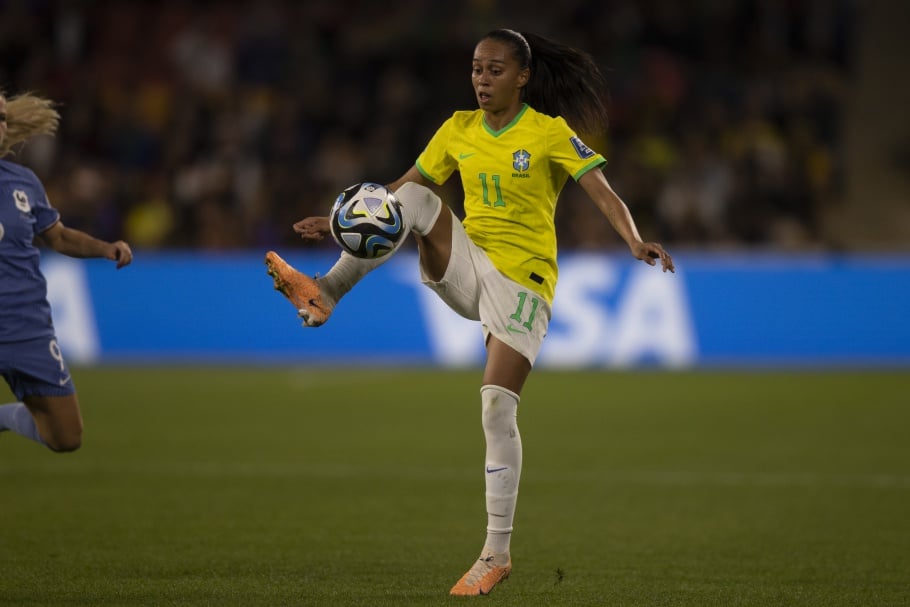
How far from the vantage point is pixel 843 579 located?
20.2ft

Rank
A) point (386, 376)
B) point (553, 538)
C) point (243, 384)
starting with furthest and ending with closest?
point (386, 376), point (243, 384), point (553, 538)

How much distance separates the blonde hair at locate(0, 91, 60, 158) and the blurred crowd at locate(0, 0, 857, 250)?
1161 centimetres

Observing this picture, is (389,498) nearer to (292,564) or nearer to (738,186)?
(292,564)

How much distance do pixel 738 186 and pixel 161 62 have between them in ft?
29.0

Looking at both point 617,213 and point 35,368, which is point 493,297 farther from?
point 35,368

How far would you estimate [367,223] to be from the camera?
5.61m

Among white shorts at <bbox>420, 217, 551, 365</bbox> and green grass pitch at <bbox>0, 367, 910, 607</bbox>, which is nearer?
white shorts at <bbox>420, 217, 551, 365</bbox>

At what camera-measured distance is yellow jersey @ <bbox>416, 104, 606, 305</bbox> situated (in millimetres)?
5816

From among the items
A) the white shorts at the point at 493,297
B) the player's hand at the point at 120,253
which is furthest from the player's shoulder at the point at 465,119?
the player's hand at the point at 120,253

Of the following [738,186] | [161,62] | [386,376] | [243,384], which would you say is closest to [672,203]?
[738,186]

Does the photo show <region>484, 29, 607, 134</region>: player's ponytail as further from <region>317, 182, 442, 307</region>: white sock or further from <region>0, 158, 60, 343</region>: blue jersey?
<region>0, 158, 60, 343</region>: blue jersey

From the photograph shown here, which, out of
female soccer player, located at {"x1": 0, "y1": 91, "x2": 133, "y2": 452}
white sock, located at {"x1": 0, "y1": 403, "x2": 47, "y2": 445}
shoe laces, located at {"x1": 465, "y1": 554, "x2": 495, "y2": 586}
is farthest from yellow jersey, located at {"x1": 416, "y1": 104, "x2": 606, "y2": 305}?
white sock, located at {"x1": 0, "y1": 403, "x2": 47, "y2": 445}

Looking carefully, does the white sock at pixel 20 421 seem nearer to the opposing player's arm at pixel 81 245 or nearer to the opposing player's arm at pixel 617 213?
the opposing player's arm at pixel 81 245

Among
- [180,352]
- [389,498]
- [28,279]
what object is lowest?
[180,352]
